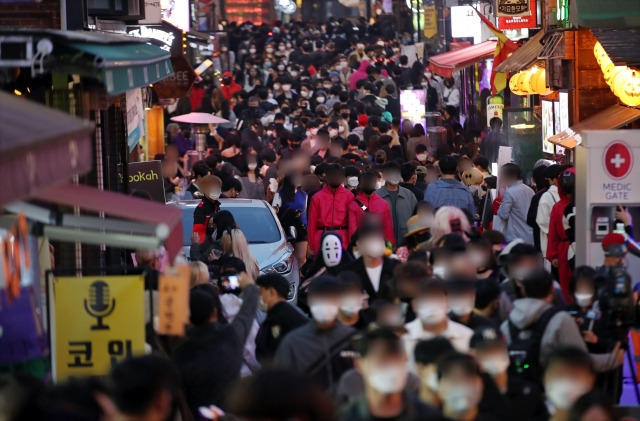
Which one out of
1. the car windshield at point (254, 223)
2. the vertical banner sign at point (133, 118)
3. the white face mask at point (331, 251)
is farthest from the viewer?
the vertical banner sign at point (133, 118)

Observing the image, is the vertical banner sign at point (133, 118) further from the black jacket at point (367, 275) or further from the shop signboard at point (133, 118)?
the black jacket at point (367, 275)

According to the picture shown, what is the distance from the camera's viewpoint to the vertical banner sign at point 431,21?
133 ft

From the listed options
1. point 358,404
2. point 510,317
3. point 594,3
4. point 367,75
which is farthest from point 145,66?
point 367,75

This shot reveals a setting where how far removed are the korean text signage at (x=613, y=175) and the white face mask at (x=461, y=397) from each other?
20.5ft

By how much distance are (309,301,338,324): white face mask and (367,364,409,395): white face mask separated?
1864 mm

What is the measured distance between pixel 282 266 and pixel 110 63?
5.16 m

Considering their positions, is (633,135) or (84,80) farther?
(633,135)

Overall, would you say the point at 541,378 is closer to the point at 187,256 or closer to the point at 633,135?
the point at 633,135

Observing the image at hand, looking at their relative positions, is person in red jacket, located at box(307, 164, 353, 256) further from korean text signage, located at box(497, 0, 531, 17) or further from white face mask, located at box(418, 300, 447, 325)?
korean text signage, located at box(497, 0, 531, 17)

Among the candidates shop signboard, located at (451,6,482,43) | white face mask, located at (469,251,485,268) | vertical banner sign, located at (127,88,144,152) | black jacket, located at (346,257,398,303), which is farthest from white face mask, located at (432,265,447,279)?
shop signboard, located at (451,6,482,43)

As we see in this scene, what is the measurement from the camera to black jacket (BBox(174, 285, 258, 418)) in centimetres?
834

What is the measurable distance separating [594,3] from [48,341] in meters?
9.75

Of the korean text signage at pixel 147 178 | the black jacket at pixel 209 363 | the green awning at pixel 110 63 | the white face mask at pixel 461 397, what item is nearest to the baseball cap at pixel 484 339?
the white face mask at pixel 461 397

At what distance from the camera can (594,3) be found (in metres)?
16.3
